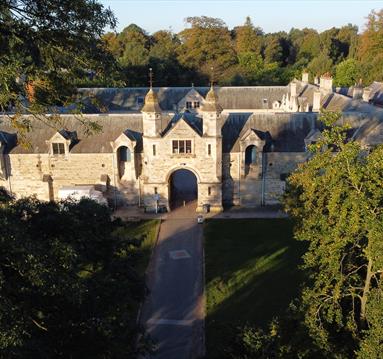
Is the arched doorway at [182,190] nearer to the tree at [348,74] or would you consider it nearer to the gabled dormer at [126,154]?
the gabled dormer at [126,154]

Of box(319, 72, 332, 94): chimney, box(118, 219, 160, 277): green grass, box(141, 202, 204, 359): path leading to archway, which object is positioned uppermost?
box(319, 72, 332, 94): chimney

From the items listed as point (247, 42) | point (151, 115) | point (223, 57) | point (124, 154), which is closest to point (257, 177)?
point (151, 115)

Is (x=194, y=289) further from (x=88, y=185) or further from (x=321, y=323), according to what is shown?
(x=88, y=185)

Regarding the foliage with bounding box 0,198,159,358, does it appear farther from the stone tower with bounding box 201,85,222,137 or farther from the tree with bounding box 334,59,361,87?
the tree with bounding box 334,59,361,87

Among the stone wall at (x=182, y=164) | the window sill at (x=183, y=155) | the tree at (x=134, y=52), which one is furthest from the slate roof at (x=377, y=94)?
the window sill at (x=183, y=155)

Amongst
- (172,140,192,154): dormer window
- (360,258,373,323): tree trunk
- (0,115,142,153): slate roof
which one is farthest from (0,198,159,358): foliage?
(0,115,142,153): slate roof

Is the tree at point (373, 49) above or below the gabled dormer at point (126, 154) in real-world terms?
above

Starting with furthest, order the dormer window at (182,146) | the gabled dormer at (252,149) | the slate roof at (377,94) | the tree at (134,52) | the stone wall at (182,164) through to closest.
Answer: the tree at (134,52) → the slate roof at (377,94) → the gabled dormer at (252,149) → the dormer window at (182,146) → the stone wall at (182,164)
